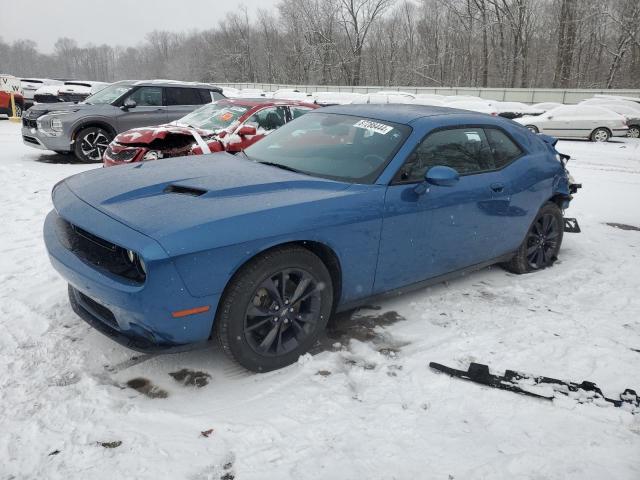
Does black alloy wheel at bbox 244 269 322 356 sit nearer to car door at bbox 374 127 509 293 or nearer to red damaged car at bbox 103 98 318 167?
car door at bbox 374 127 509 293

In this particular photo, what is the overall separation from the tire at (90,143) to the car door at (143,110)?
0.36 m

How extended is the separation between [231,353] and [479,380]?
4.77ft

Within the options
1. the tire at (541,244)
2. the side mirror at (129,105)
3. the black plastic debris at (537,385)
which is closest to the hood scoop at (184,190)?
the black plastic debris at (537,385)

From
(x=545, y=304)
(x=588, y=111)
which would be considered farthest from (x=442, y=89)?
(x=545, y=304)

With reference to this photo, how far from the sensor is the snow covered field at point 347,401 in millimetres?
2174

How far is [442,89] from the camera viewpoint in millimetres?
39438

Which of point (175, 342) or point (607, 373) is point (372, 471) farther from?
point (607, 373)

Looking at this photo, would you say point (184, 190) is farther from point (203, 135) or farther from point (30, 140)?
point (30, 140)

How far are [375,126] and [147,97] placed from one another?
779cm

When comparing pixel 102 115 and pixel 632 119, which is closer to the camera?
pixel 102 115

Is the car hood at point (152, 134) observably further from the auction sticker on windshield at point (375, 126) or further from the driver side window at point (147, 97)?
the auction sticker on windshield at point (375, 126)

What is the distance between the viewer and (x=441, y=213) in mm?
3477

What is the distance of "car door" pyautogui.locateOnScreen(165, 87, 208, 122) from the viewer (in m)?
10.1

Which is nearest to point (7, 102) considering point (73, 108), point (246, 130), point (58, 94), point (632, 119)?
point (58, 94)
